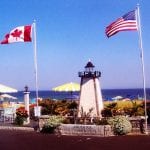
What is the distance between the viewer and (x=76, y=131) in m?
21.3

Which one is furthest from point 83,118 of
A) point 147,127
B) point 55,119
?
point 147,127

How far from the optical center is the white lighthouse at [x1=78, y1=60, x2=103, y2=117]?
2642cm

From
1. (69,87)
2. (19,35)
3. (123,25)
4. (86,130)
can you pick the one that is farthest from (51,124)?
(69,87)

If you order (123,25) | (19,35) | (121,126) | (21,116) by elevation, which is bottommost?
(121,126)

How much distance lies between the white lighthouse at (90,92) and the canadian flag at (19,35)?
4.18 metres

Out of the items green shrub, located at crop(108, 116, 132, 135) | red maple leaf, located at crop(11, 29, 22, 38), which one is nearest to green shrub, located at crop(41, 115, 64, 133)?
green shrub, located at crop(108, 116, 132, 135)

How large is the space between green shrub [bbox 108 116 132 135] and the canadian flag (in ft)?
22.6

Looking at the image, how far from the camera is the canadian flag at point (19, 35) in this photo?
78.1 feet

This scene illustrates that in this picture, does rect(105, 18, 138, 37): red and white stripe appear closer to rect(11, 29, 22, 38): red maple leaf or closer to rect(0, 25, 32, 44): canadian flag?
rect(0, 25, 32, 44): canadian flag

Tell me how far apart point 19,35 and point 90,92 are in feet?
18.2

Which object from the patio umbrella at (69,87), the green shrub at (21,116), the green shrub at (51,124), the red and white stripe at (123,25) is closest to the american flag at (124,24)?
the red and white stripe at (123,25)

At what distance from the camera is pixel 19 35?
78.5ft

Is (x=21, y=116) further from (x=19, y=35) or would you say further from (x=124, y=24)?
(x=124, y=24)

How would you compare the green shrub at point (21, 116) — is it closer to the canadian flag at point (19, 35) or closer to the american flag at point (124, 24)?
the canadian flag at point (19, 35)
